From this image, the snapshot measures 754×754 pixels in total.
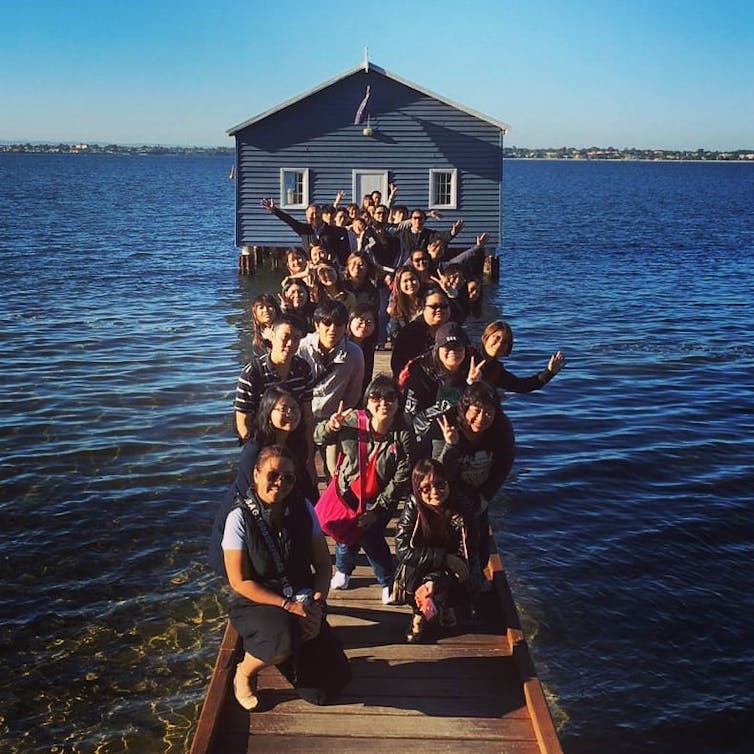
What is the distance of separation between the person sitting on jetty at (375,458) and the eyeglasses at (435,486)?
0.48 metres

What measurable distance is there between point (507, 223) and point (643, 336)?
119 feet

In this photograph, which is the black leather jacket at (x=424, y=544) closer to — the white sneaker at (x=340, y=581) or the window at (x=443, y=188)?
the white sneaker at (x=340, y=581)

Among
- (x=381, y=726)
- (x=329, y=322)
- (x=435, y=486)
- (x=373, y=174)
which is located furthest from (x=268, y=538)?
(x=373, y=174)

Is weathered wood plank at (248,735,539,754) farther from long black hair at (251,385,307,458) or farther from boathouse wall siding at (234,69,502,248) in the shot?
boathouse wall siding at (234,69,502,248)

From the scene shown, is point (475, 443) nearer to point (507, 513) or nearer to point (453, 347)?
point (453, 347)

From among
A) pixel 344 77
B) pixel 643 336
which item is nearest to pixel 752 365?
pixel 643 336

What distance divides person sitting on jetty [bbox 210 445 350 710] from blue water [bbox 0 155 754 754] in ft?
6.67

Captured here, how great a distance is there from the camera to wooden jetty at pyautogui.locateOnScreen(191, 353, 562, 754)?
5.44 meters

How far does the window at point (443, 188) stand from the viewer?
1094 inches

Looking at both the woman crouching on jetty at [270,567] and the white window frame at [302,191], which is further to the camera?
the white window frame at [302,191]

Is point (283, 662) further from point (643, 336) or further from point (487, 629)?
point (643, 336)

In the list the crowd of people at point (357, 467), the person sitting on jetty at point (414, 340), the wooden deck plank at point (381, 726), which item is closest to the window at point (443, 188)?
the crowd of people at point (357, 467)

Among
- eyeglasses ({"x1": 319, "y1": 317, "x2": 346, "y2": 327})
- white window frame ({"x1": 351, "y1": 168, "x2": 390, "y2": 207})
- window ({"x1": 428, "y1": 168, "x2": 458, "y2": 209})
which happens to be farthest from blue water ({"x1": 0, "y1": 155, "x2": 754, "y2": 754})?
white window frame ({"x1": 351, "y1": 168, "x2": 390, "y2": 207})

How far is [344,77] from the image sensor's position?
26922 mm
